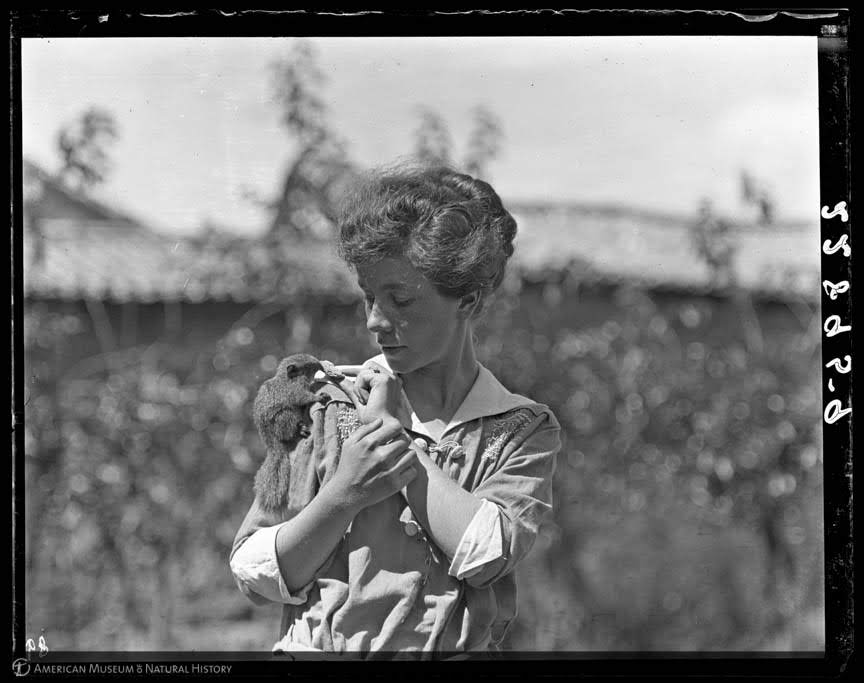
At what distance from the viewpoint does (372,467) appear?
2213mm

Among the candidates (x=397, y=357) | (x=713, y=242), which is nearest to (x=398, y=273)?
(x=397, y=357)

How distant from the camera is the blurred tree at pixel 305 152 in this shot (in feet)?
9.30

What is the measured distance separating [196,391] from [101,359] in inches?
13.9

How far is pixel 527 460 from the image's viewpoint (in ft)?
7.64

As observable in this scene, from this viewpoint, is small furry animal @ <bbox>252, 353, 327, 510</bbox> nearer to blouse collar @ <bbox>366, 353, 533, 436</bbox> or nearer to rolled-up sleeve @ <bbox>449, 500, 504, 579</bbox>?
blouse collar @ <bbox>366, 353, 533, 436</bbox>

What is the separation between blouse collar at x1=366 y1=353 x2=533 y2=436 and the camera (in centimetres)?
235

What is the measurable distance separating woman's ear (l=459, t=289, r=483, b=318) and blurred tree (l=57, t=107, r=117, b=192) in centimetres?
111

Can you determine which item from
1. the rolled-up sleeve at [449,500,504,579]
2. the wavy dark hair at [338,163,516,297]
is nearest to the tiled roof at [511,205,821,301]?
the wavy dark hair at [338,163,516,297]

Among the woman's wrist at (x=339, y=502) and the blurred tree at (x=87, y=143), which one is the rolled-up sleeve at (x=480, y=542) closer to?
the woman's wrist at (x=339, y=502)

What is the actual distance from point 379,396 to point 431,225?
364 millimetres

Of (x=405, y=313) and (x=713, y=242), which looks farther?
(x=713, y=242)
